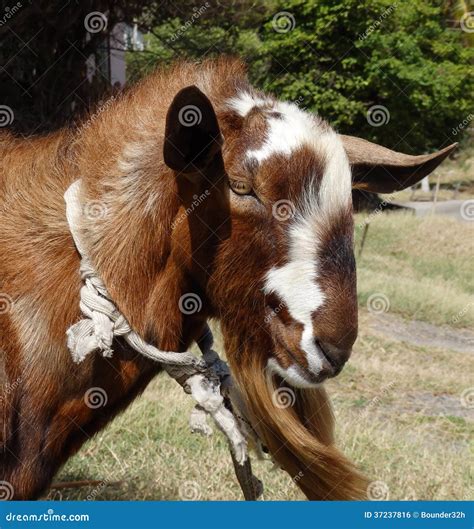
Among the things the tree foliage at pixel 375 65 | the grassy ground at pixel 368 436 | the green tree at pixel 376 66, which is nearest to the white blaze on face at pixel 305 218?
the grassy ground at pixel 368 436

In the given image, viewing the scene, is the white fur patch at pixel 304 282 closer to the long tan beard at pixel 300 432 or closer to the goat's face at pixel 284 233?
the goat's face at pixel 284 233

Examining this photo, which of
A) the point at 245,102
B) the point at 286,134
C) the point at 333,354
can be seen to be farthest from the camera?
the point at 245,102

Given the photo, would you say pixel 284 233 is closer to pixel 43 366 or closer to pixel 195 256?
pixel 195 256

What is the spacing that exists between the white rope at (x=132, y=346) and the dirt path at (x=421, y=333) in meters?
9.75

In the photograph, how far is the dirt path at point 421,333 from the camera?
13.2m

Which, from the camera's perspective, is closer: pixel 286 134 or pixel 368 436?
pixel 286 134

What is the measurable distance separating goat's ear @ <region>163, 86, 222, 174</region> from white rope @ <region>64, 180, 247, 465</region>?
0.54m

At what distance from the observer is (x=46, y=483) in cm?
360

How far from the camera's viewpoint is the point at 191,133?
316cm

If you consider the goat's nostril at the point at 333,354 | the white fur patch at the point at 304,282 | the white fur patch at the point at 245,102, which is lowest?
the goat's nostril at the point at 333,354

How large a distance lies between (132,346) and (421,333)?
36.4 ft

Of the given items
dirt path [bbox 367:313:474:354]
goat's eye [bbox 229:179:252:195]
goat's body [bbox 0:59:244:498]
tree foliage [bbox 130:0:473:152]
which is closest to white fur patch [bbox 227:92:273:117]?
goat's body [bbox 0:59:244:498]

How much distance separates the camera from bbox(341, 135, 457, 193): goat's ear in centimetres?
367

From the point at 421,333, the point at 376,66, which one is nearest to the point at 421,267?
the point at 421,333
